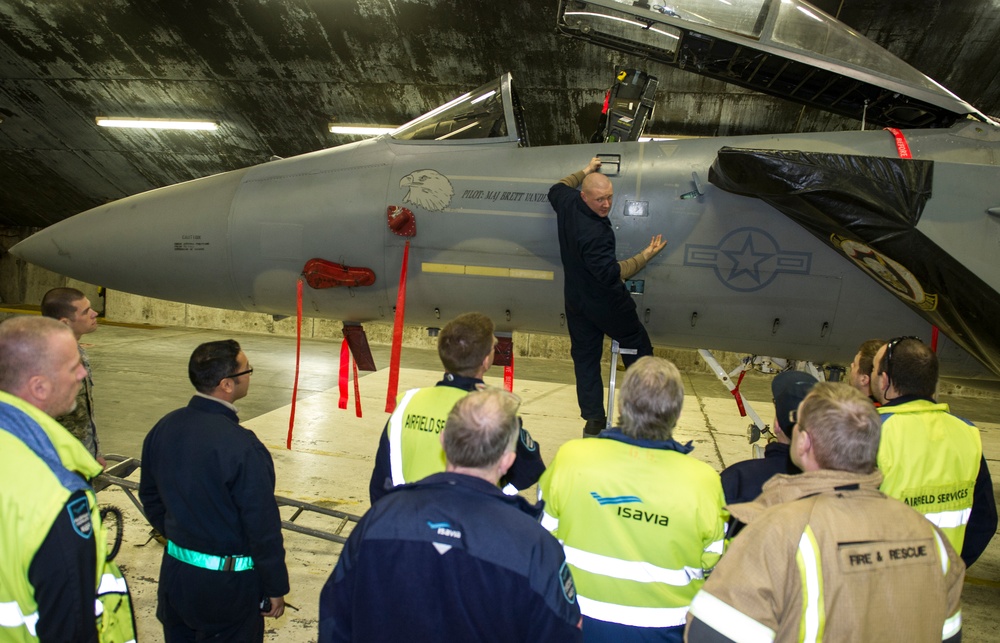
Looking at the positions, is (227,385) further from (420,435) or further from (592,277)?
(592,277)

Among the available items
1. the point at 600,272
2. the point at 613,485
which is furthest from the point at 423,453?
the point at 600,272

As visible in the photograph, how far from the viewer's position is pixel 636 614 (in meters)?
2.18

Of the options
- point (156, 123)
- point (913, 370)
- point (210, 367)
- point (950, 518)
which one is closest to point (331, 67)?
point (156, 123)

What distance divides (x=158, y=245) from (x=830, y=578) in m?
5.18

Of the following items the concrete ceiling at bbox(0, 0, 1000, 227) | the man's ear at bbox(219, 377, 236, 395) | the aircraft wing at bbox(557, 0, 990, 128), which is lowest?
the man's ear at bbox(219, 377, 236, 395)

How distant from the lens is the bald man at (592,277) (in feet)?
13.4

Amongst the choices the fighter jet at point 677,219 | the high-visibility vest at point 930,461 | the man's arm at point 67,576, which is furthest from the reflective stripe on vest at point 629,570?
the fighter jet at point 677,219

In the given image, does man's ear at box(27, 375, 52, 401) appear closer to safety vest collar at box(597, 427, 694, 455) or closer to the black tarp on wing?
safety vest collar at box(597, 427, 694, 455)

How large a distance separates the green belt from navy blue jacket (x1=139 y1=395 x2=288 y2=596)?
2 centimetres

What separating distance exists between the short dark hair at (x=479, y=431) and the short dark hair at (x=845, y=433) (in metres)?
0.93

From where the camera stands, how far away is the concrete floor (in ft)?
14.4

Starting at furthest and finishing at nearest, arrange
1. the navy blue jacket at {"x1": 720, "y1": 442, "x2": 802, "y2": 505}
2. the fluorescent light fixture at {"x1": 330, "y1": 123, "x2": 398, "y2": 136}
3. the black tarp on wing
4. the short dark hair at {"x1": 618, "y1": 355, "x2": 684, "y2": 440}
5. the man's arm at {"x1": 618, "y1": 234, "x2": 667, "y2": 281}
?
the fluorescent light fixture at {"x1": 330, "y1": 123, "x2": 398, "y2": 136}
the man's arm at {"x1": 618, "y1": 234, "x2": 667, "y2": 281}
the black tarp on wing
the navy blue jacket at {"x1": 720, "y1": 442, "x2": 802, "y2": 505}
the short dark hair at {"x1": 618, "y1": 355, "x2": 684, "y2": 440}

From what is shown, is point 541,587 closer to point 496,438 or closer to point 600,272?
point 496,438

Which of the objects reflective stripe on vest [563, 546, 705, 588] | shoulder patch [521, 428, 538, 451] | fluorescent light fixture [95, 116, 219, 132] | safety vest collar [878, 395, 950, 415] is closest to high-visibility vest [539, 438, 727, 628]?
reflective stripe on vest [563, 546, 705, 588]
